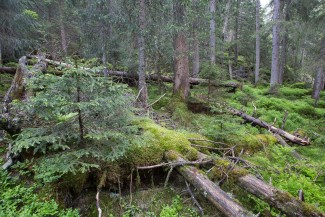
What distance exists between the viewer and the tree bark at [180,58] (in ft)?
25.2

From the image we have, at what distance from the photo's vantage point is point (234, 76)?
20.8 meters

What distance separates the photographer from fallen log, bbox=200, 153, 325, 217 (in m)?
2.49

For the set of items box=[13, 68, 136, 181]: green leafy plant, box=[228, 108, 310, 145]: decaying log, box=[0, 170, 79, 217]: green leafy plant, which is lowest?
box=[228, 108, 310, 145]: decaying log

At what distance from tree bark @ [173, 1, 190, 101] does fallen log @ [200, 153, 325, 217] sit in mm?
5361

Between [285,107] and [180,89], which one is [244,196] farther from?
[285,107]

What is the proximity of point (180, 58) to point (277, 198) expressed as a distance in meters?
6.37

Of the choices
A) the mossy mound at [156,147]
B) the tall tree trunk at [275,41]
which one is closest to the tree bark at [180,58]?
the mossy mound at [156,147]

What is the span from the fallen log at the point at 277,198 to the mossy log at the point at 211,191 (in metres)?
0.40

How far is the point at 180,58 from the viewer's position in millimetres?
8273

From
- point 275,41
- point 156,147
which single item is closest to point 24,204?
point 156,147

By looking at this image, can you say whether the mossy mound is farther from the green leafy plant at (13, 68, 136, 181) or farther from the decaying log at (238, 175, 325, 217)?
the decaying log at (238, 175, 325, 217)

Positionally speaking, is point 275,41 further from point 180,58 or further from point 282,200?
point 282,200

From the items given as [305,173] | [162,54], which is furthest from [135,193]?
[162,54]

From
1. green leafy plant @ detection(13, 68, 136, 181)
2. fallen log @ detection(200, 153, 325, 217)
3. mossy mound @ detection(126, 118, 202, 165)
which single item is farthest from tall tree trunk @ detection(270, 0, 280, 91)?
green leafy plant @ detection(13, 68, 136, 181)
